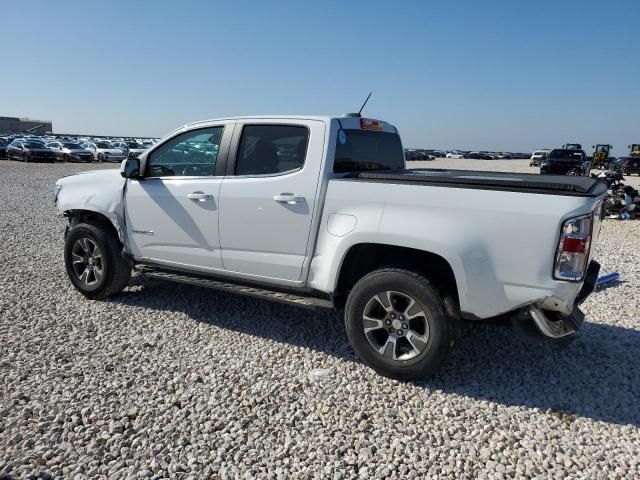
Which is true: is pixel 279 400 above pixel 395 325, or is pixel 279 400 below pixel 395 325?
below

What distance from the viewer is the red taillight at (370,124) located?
4200 mm

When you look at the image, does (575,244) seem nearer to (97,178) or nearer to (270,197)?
(270,197)

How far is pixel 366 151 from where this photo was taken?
4.24 metres

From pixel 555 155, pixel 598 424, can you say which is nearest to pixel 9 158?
pixel 555 155

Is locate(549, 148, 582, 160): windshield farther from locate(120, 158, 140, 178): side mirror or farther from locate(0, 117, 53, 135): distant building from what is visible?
locate(0, 117, 53, 135): distant building

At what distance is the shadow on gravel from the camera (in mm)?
3334

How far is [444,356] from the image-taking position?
3.29 m

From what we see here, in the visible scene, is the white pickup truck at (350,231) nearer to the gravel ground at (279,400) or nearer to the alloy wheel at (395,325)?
the alloy wheel at (395,325)

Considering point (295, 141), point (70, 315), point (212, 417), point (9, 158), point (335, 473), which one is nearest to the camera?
point (335, 473)

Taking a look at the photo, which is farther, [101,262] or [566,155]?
[566,155]

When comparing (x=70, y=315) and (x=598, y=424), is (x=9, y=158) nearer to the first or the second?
(x=70, y=315)

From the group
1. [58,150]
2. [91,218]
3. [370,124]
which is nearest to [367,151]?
[370,124]

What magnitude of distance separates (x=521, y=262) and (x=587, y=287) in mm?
804

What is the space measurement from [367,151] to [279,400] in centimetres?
225
